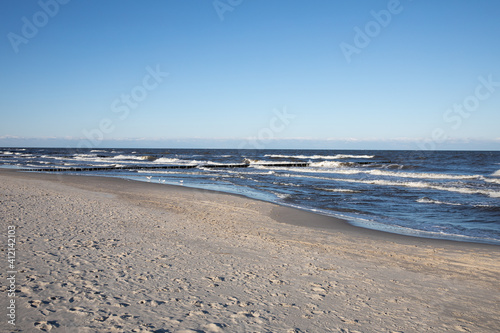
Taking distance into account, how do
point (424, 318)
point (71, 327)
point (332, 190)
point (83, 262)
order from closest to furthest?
point (71, 327)
point (424, 318)
point (83, 262)
point (332, 190)

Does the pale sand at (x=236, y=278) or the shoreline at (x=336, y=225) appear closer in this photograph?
the pale sand at (x=236, y=278)

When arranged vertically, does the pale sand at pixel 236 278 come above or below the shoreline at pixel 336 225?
above

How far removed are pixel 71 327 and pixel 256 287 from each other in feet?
8.62

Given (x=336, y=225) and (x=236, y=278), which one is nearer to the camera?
(x=236, y=278)

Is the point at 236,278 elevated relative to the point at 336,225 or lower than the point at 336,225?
elevated

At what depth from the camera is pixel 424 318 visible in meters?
4.67

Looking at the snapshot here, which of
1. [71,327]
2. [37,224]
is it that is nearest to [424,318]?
[71,327]

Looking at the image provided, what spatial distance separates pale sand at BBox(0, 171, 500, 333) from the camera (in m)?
4.30

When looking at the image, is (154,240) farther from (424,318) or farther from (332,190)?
(332,190)

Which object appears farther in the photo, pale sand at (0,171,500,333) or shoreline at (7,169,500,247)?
shoreline at (7,169,500,247)

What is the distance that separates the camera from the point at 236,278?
5738mm

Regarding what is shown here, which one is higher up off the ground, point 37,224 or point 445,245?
point 37,224

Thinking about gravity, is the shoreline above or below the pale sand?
below

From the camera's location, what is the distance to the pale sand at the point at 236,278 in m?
4.30
